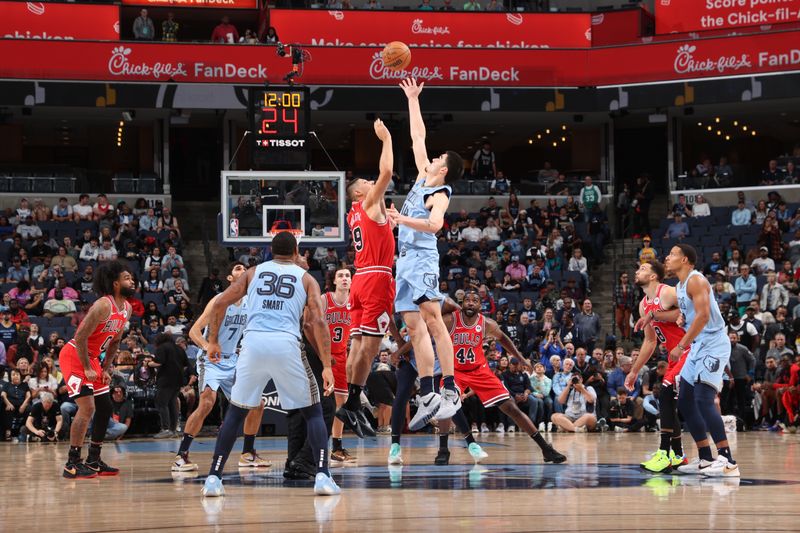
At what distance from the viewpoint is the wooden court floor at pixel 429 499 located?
7.39 m

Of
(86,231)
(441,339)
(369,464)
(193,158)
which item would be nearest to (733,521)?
(441,339)

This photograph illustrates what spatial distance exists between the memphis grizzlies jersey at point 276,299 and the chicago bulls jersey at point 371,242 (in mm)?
2345

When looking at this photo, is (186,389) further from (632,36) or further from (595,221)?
(632,36)

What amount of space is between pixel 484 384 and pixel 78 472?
13.9ft

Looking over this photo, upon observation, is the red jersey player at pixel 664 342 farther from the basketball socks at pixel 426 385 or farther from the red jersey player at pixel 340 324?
the red jersey player at pixel 340 324

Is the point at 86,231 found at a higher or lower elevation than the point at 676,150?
lower

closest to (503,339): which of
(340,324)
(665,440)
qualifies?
(340,324)

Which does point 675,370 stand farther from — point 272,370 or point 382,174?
point 272,370

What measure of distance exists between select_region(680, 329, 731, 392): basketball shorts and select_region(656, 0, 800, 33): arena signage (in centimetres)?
2226

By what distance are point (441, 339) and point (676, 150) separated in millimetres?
23983

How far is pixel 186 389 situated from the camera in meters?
20.4

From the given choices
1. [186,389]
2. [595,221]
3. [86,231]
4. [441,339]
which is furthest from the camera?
[595,221]

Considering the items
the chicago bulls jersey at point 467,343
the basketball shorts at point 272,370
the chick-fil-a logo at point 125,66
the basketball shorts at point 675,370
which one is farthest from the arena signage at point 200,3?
the basketball shorts at point 272,370

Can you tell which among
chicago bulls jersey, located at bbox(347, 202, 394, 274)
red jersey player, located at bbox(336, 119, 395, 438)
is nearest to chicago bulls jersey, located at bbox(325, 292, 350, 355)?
red jersey player, located at bbox(336, 119, 395, 438)
